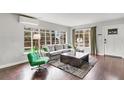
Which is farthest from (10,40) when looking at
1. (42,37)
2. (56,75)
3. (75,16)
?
(75,16)

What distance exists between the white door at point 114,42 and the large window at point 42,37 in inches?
131

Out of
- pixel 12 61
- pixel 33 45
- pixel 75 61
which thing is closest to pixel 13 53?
pixel 12 61

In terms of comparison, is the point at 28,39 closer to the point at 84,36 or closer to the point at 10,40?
the point at 10,40

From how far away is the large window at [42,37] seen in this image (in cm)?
503

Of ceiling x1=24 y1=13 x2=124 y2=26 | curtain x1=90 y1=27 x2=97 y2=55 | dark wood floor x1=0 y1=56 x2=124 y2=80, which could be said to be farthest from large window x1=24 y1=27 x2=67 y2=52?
curtain x1=90 y1=27 x2=97 y2=55

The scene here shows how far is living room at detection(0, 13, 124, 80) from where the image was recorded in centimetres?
319

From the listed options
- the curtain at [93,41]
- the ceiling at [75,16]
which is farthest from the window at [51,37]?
the curtain at [93,41]

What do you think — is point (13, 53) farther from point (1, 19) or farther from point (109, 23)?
point (109, 23)

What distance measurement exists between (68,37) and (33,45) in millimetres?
3728

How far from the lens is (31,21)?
4.77m

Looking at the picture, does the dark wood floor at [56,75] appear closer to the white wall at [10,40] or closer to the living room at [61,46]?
the living room at [61,46]
